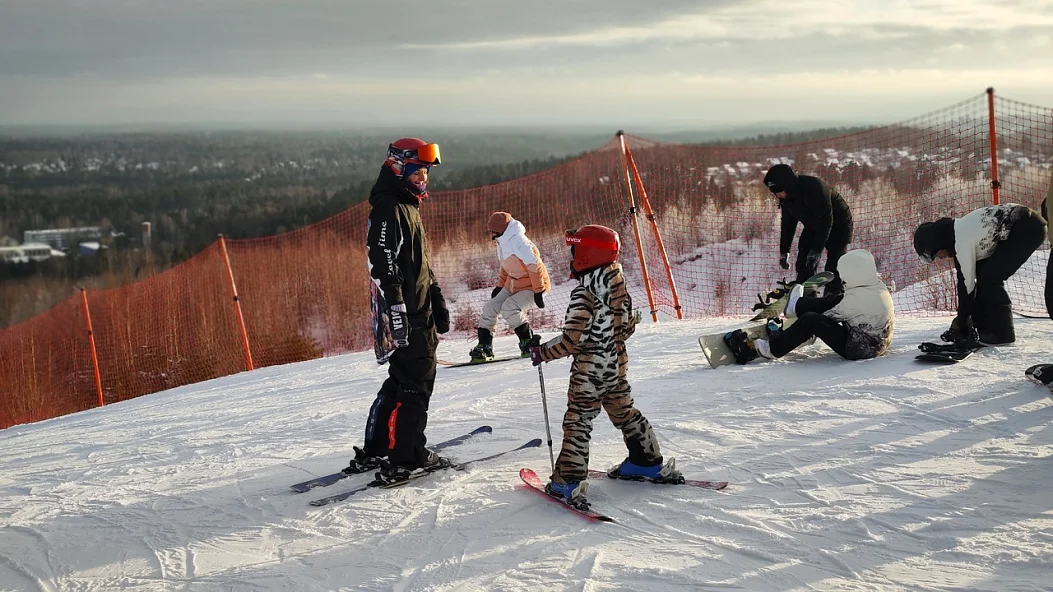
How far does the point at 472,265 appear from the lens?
59.3 feet

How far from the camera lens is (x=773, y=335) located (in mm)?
7344

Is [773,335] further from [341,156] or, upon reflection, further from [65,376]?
[341,156]

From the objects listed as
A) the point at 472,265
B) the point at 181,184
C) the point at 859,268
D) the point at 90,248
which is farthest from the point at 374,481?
the point at 181,184

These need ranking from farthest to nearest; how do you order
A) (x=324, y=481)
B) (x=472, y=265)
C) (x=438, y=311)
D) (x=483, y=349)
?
(x=472, y=265) < (x=483, y=349) < (x=438, y=311) < (x=324, y=481)

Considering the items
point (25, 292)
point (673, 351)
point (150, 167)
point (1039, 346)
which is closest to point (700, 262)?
point (673, 351)

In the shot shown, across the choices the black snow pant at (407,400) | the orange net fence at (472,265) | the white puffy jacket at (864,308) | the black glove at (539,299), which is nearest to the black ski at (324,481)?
the black snow pant at (407,400)

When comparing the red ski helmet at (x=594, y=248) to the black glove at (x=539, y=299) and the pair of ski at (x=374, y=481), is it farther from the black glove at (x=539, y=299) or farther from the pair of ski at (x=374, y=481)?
the black glove at (x=539, y=299)

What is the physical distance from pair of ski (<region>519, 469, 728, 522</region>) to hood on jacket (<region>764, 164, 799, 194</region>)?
14.5 feet

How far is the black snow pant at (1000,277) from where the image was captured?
21.9ft

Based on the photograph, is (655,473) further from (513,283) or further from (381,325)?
(513,283)

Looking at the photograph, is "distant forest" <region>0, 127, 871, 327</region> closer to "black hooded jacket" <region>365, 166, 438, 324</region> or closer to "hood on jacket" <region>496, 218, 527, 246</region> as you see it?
"hood on jacket" <region>496, 218, 527, 246</region>

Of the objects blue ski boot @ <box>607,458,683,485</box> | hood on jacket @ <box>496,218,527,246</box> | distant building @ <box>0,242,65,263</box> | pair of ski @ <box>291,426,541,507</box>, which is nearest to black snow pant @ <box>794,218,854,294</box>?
hood on jacket @ <box>496,218,527,246</box>

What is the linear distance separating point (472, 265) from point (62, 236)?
86.9 metres

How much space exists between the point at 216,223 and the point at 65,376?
56.8 metres
